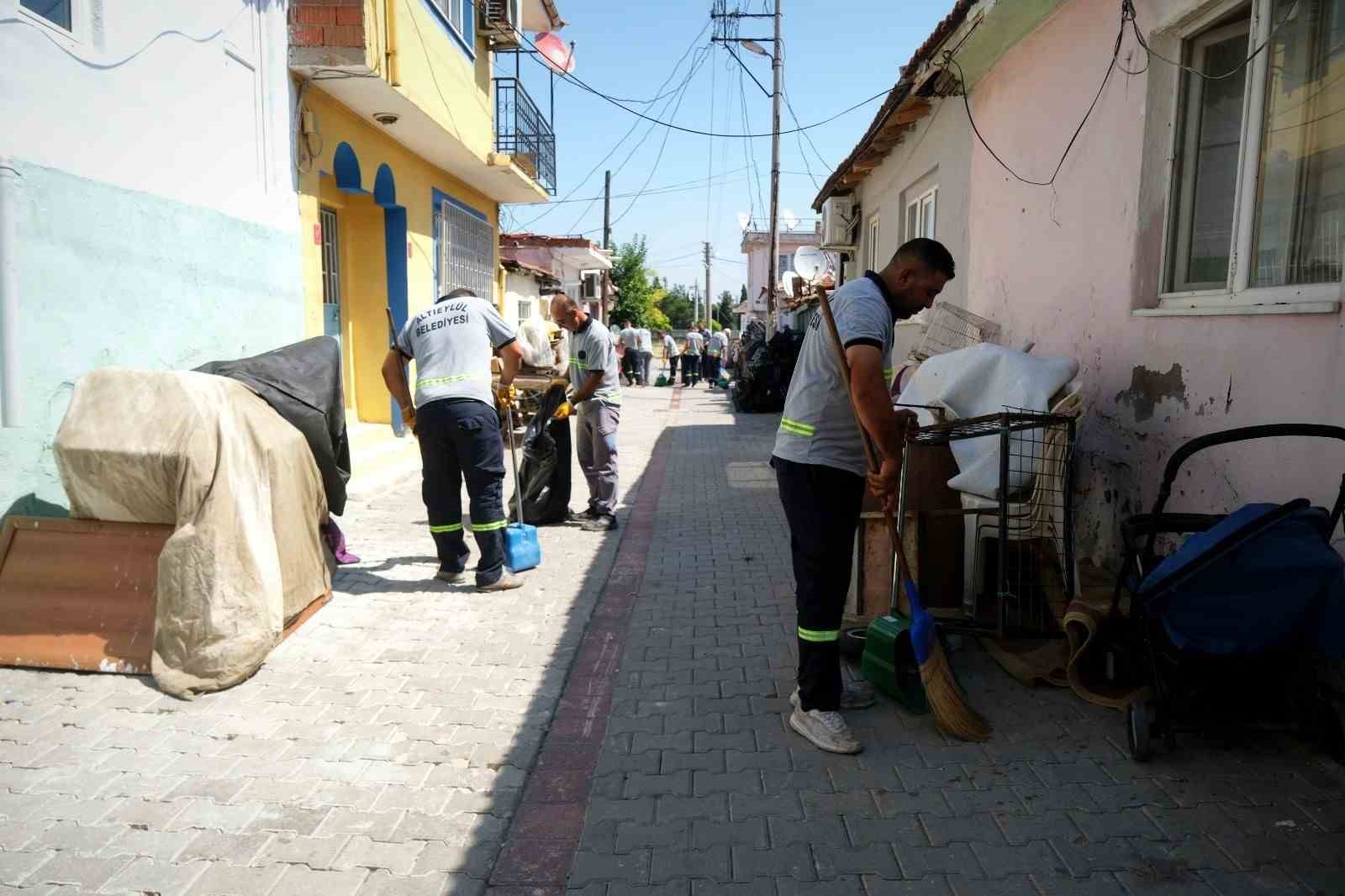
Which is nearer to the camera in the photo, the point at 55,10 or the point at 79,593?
the point at 79,593

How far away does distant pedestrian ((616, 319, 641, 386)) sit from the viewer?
22248mm

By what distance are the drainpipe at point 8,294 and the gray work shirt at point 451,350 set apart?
1859 millimetres

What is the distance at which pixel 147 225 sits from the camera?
5023 millimetres

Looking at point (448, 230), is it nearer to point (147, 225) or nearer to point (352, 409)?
point (352, 409)

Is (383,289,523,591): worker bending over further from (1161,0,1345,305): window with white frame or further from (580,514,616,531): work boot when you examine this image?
(1161,0,1345,305): window with white frame

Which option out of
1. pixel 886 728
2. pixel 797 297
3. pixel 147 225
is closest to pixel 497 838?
pixel 886 728

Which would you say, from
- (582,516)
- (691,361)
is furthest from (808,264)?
(582,516)

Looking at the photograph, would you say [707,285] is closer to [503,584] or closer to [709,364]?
[709,364]

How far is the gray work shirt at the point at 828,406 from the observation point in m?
3.29

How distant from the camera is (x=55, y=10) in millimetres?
4332

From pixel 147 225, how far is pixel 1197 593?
540 centimetres

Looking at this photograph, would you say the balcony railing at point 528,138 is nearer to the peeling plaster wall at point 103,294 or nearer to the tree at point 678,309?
the peeling plaster wall at point 103,294

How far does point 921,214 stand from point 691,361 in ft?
55.3

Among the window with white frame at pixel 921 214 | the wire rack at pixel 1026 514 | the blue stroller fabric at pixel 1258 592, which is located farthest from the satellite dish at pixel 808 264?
the blue stroller fabric at pixel 1258 592
